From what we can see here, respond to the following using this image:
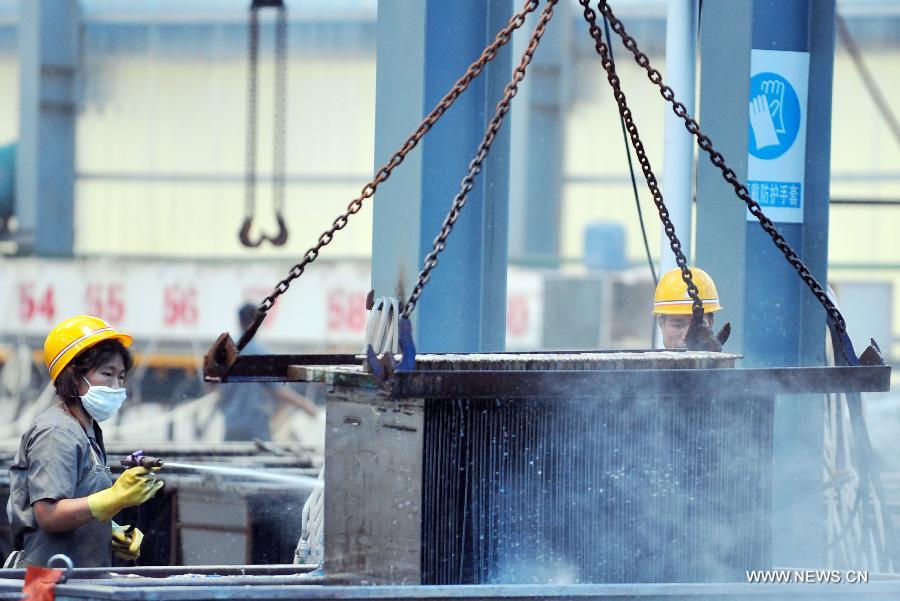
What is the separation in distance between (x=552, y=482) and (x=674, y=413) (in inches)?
14.4

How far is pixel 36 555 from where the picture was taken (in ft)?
11.6

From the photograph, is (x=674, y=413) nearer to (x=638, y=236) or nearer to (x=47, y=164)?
(x=638, y=236)

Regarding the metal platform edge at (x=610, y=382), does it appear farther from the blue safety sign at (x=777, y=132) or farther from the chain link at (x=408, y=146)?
the blue safety sign at (x=777, y=132)

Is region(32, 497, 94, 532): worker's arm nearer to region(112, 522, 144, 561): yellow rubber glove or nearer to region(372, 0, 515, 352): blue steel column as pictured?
region(112, 522, 144, 561): yellow rubber glove

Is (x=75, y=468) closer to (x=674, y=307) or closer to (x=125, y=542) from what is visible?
(x=125, y=542)

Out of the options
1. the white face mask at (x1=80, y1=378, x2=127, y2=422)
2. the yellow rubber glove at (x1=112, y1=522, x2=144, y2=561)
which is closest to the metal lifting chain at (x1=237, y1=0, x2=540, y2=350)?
the white face mask at (x1=80, y1=378, x2=127, y2=422)

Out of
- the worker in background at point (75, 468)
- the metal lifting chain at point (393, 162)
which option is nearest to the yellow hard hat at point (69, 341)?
the worker in background at point (75, 468)

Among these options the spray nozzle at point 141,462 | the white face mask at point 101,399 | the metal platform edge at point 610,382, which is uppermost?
the metal platform edge at point 610,382

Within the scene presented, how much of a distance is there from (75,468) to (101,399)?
0.22 metres

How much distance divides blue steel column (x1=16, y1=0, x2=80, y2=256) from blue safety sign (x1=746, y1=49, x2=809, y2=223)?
13.8 meters

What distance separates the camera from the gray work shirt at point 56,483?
11.5 feet

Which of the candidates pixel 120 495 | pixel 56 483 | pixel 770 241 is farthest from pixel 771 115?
pixel 56 483

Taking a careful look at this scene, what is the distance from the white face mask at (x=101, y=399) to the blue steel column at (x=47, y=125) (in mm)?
14274

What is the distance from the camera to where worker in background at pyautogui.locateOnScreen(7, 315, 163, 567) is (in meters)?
3.47
